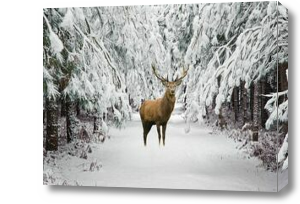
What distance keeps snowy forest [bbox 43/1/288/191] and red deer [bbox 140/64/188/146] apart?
0.16ft

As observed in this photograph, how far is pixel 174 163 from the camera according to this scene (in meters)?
8.09

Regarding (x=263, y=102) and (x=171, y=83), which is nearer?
(x=263, y=102)

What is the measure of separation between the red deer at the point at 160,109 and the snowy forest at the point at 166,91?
5 centimetres

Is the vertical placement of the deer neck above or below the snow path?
above

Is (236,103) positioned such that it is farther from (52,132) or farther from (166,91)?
(52,132)

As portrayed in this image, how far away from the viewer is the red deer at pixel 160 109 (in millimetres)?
8164

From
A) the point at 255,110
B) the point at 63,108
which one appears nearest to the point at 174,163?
the point at 255,110

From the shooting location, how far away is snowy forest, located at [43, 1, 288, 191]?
25.3 ft

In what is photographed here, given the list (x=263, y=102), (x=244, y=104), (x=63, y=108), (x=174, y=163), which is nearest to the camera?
(x=263, y=102)

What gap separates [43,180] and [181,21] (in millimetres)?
2738

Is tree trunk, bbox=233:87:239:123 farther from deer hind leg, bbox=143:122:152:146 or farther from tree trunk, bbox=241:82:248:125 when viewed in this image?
deer hind leg, bbox=143:122:152:146

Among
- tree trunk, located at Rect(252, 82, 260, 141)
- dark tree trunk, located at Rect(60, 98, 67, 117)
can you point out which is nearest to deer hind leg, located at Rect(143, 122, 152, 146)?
dark tree trunk, located at Rect(60, 98, 67, 117)

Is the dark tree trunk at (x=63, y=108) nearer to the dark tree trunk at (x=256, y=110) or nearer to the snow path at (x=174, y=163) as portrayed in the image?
the snow path at (x=174, y=163)

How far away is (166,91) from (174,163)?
0.90m
